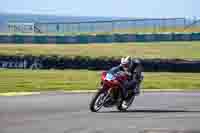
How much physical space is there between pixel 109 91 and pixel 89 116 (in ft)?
4.14

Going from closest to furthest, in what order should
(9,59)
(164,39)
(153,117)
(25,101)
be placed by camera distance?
(153,117)
(25,101)
(9,59)
(164,39)

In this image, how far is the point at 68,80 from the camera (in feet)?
87.4

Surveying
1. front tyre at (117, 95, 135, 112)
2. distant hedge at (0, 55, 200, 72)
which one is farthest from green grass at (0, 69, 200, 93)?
front tyre at (117, 95, 135, 112)

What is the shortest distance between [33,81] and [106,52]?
2087 cm

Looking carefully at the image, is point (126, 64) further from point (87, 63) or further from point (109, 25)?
point (109, 25)

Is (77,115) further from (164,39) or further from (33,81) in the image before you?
(164,39)

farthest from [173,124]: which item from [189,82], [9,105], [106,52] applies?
[106,52]

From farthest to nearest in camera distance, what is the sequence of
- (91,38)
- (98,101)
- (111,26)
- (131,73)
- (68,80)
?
(111,26) → (91,38) → (68,80) → (131,73) → (98,101)

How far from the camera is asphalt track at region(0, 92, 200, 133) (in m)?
12.4

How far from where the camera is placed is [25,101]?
17.9 meters

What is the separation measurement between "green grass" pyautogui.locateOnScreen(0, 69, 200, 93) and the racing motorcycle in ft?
22.8

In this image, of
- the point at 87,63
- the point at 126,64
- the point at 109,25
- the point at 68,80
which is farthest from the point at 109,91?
the point at 109,25

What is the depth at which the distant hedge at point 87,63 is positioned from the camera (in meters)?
30.1

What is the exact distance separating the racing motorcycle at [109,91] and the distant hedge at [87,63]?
1460 centimetres
